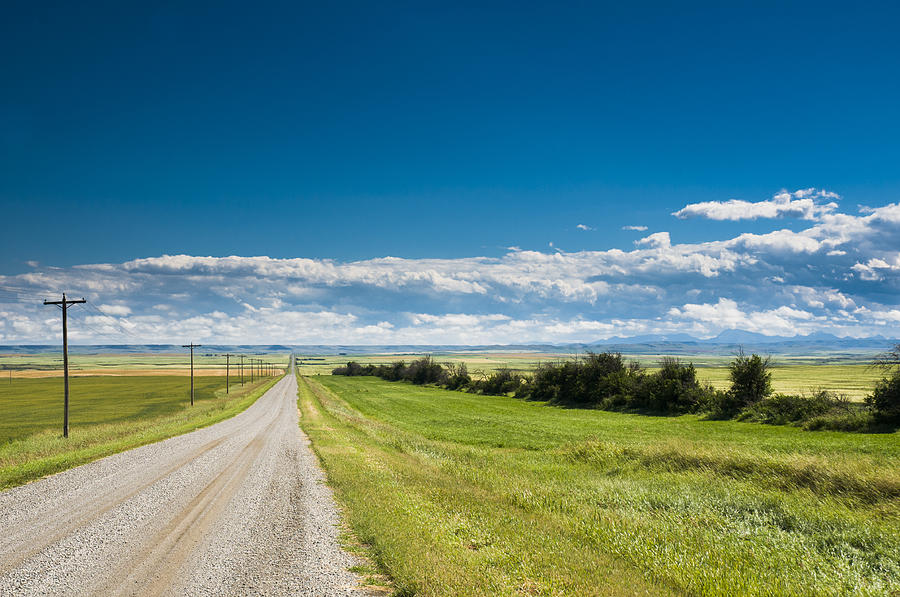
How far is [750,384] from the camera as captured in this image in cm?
4600

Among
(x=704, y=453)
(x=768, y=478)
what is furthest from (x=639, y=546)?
(x=704, y=453)

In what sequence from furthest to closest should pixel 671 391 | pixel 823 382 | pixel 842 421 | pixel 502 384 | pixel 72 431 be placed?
1. pixel 502 384
2. pixel 823 382
3. pixel 671 391
4. pixel 72 431
5. pixel 842 421

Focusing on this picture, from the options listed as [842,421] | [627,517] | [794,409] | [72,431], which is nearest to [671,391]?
[794,409]

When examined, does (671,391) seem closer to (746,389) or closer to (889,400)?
(746,389)

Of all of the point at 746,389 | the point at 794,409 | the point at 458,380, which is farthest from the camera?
the point at 458,380

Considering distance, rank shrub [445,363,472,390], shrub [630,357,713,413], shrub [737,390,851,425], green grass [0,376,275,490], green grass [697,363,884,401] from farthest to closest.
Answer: shrub [445,363,472,390], green grass [697,363,884,401], shrub [630,357,713,413], shrub [737,390,851,425], green grass [0,376,275,490]

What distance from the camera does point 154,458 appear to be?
955 inches

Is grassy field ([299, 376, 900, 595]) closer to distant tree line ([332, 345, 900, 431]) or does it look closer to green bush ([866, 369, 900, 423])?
green bush ([866, 369, 900, 423])

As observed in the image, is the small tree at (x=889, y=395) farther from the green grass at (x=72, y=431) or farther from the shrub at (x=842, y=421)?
the green grass at (x=72, y=431)

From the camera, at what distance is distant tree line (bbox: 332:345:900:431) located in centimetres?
3378

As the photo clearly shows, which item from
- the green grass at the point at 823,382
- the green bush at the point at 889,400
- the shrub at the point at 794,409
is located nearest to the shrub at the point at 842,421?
the shrub at the point at 794,409

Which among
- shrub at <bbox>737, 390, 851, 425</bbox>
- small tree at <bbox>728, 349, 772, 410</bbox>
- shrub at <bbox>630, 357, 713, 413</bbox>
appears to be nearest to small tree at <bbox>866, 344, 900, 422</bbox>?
shrub at <bbox>737, 390, 851, 425</bbox>

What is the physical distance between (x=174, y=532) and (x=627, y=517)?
448 inches

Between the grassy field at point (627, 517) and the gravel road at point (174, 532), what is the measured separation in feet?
4.14
